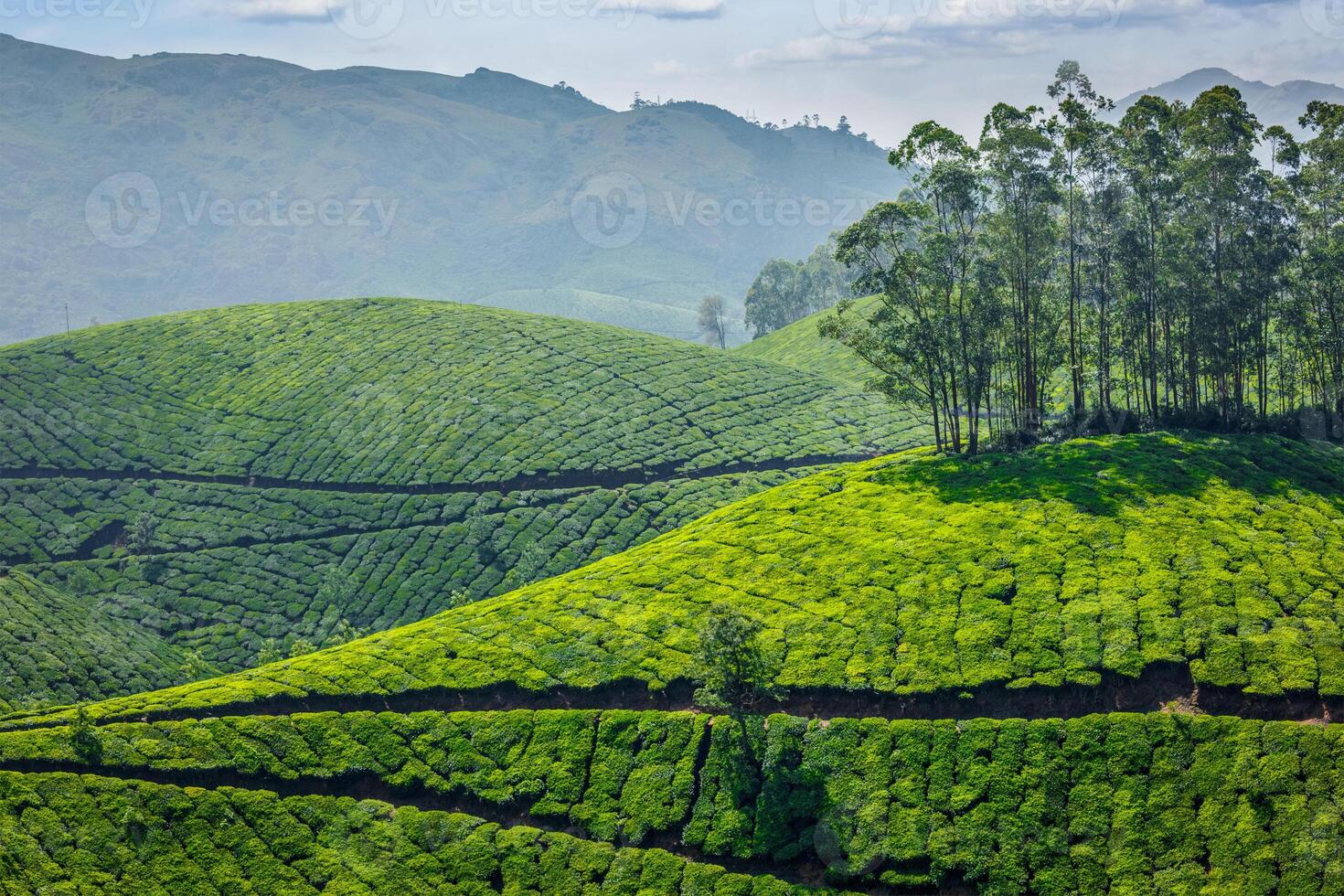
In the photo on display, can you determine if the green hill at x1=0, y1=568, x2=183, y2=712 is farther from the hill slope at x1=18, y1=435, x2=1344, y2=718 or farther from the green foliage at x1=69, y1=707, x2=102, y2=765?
the green foliage at x1=69, y1=707, x2=102, y2=765

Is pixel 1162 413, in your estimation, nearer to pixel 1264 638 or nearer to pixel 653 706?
pixel 1264 638

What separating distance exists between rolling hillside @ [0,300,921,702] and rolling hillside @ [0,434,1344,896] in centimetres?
2459

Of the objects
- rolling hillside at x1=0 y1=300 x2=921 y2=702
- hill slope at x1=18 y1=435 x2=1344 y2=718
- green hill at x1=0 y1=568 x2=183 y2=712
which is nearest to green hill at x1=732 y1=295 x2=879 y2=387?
rolling hillside at x1=0 y1=300 x2=921 y2=702

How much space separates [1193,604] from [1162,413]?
3178 cm

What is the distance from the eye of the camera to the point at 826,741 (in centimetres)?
5462

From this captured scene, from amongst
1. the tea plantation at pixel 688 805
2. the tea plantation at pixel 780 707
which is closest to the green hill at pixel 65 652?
the tea plantation at pixel 780 707

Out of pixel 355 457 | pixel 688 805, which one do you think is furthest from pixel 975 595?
pixel 355 457

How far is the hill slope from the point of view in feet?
184

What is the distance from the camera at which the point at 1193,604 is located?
191 ft

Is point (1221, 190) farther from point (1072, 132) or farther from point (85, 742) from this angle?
point (85, 742)

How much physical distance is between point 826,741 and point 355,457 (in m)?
80.2

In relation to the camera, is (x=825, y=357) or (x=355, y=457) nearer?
(x=355, y=457)

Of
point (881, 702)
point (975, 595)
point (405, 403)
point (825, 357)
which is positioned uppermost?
point (825, 357)

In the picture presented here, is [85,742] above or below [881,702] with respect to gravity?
above
